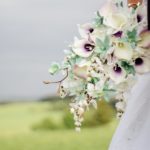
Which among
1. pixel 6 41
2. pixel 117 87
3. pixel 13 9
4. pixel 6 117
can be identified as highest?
pixel 13 9

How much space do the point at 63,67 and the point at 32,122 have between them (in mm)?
555

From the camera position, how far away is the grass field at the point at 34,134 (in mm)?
1740

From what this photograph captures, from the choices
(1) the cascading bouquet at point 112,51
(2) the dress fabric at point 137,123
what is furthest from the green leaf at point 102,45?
(2) the dress fabric at point 137,123

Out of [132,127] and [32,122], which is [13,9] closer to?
[32,122]

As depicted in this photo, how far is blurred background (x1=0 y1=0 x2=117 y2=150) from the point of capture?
5.67ft

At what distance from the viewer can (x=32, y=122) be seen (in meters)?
1.76

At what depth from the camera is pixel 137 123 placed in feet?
3.72

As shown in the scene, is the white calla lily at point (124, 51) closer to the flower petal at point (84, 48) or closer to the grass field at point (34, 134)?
the flower petal at point (84, 48)

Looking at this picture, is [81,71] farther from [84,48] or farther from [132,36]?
[132,36]

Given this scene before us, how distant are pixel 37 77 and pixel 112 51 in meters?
0.64

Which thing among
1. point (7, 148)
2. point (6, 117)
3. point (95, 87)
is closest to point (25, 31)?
point (6, 117)

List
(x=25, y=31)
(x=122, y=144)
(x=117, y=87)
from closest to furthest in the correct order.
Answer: (x=122, y=144)
(x=117, y=87)
(x=25, y=31)

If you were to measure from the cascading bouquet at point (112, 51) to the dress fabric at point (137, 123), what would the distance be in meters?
0.04

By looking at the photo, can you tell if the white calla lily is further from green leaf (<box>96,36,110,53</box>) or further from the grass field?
the grass field
